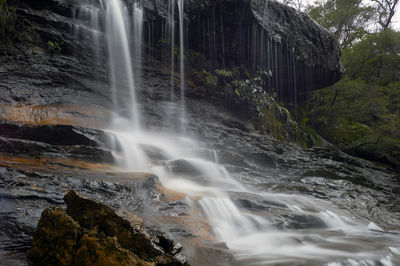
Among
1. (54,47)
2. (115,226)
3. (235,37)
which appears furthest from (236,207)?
(235,37)

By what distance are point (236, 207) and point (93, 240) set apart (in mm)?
2930

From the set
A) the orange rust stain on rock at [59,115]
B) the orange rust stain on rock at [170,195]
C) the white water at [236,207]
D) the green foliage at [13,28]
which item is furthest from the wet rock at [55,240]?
the green foliage at [13,28]

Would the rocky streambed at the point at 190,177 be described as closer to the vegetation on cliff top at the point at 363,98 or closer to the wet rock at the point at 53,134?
the wet rock at the point at 53,134

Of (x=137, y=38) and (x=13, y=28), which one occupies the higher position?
(x=137, y=38)

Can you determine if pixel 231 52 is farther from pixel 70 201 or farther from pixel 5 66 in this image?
pixel 70 201

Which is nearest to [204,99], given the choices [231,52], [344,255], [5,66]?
[231,52]

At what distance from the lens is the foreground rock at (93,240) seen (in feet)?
6.68

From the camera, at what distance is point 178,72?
1008 centimetres

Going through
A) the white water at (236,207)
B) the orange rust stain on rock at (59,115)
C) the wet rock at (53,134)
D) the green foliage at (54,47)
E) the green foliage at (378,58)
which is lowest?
the white water at (236,207)

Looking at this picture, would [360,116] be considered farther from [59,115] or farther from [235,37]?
[59,115]

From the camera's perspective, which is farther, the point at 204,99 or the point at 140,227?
the point at 204,99

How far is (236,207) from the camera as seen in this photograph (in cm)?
459

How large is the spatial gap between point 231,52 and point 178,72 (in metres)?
2.48

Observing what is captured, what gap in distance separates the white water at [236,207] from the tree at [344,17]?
1244 cm
